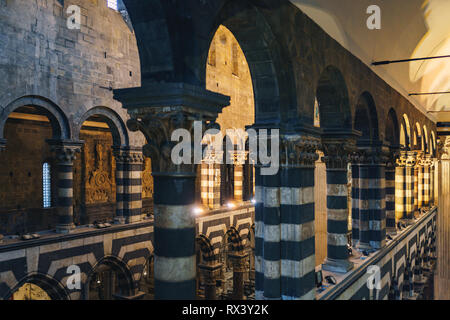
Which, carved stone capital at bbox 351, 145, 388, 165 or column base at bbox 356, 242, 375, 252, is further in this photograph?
carved stone capital at bbox 351, 145, 388, 165

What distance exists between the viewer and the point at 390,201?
13.2 m

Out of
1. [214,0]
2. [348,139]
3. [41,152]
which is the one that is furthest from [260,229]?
[41,152]

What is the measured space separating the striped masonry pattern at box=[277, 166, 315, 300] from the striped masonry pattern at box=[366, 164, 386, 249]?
4832 mm

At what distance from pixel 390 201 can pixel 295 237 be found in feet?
27.6

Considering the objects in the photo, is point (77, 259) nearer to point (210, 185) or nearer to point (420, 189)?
point (210, 185)

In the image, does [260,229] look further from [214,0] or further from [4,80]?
[4,80]

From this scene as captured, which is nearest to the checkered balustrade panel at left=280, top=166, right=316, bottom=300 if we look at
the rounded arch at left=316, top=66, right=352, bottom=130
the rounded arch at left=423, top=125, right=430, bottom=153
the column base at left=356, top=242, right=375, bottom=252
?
the rounded arch at left=316, top=66, right=352, bottom=130

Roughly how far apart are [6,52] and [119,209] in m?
5.24

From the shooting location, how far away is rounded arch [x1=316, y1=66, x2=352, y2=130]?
808 centimetres

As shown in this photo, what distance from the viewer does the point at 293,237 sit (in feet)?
20.0

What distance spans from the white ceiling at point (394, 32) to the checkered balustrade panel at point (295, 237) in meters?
2.81

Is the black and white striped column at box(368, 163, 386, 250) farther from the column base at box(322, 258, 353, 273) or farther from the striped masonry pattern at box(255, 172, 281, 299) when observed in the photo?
the striped masonry pattern at box(255, 172, 281, 299)

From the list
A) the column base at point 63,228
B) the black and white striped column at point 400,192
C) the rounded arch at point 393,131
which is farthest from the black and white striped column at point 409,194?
the column base at point 63,228

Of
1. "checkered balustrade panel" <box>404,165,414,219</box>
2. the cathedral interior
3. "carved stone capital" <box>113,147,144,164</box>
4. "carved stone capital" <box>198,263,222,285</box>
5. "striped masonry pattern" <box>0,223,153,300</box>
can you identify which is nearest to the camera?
the cathedral interior
